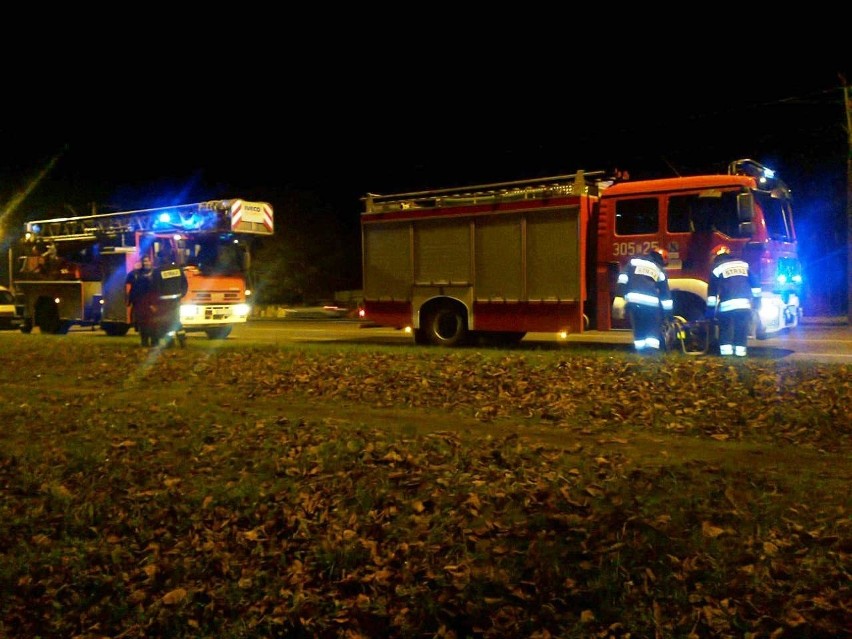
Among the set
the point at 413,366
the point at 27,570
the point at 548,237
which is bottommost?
the point at 27,570

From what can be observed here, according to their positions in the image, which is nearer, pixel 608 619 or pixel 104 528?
pixel 608 619

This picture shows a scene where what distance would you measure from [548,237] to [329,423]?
7.11 meters

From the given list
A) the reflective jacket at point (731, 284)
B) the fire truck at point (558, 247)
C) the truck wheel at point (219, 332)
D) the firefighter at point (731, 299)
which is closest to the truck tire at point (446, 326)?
the fire truck at point (558, 247)

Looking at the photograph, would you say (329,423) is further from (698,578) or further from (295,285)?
(295,285)

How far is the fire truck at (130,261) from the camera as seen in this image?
1823 cm

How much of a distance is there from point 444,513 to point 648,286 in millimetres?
7711

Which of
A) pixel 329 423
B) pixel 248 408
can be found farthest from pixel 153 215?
pixel 329 423

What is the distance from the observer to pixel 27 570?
4.71 m

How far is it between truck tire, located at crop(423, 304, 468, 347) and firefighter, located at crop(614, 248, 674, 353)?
11.7 feet

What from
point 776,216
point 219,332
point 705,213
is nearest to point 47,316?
point 219,332

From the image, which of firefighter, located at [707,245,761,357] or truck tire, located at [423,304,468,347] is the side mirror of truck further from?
truck tire, located at [423,304,468,347]

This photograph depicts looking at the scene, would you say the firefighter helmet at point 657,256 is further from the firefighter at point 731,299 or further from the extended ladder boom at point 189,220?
the extended ladder boom at point 189,220

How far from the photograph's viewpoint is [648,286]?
12.0m

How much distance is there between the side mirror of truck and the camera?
40.3 feet
